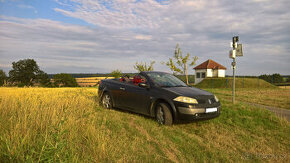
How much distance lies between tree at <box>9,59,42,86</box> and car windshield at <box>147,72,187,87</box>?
54.0 metres

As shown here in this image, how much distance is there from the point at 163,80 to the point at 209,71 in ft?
154

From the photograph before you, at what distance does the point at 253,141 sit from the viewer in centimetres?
595

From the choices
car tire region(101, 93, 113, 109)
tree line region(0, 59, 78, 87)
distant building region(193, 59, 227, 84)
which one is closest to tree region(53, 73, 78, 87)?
tree line region(0, 59, 78, 87)

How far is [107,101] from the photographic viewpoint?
8531 mm

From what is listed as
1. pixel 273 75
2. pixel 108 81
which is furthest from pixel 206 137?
pixel 273 75

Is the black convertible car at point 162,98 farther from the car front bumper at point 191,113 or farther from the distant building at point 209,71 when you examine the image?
the distant building at point 209,71

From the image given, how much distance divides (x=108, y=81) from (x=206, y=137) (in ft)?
14.8

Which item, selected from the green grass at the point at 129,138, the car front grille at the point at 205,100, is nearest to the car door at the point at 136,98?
the green grass at the point at 129,138

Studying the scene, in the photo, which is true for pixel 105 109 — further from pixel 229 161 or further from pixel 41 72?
pixel 41 72

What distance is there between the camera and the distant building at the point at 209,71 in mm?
51375

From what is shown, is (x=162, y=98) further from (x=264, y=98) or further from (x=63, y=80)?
(x=63, y=80)

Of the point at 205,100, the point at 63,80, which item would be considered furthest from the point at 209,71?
the point at 205,100

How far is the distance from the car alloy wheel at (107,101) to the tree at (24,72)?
51.9 m

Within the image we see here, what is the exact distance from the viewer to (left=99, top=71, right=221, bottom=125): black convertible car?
5.89 meters
